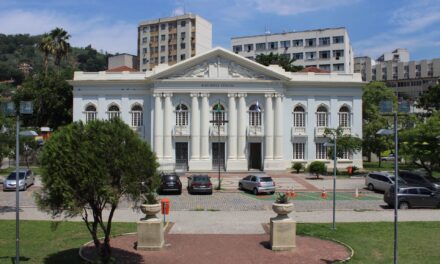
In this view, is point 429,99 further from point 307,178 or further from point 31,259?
point 31,259

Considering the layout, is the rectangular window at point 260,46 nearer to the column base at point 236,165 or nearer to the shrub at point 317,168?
the column base at point 236,165

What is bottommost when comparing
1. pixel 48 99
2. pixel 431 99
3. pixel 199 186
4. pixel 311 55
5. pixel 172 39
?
pixel 199 186

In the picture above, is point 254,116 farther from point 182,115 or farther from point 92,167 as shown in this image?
point 92,167

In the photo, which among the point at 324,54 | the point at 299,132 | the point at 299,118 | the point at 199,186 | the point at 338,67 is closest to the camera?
the point at 199,186

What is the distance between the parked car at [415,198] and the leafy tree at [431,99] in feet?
127

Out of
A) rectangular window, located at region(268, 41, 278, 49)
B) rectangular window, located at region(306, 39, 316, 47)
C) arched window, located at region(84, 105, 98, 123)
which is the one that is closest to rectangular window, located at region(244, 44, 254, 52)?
rectangular window, located at region(268, 41, 278, 49)

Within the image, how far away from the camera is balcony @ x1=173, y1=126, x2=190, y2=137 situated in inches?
2052

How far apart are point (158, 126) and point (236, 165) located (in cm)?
949

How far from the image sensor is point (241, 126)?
52.0 meters

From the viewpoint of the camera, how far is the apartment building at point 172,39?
101 meters

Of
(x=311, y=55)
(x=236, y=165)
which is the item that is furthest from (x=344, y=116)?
(x=311, y=55)

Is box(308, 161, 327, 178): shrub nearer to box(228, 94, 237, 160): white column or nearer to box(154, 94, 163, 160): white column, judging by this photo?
box(228, 94, 237, 160): white column


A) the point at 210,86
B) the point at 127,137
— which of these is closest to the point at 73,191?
the point at 127,137

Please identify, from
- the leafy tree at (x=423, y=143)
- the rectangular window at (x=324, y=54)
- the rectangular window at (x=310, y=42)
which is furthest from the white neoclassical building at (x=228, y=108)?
the rectangular window at (x=310, y=42)
